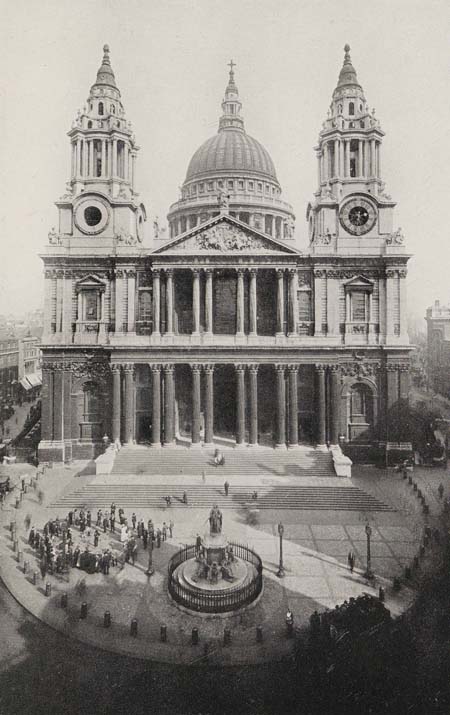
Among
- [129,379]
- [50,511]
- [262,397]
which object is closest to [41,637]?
[50,511]

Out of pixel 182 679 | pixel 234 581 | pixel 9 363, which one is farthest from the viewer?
pixel 9 363

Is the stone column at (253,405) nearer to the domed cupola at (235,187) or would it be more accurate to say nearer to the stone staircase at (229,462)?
the stone staircase at (229,462)

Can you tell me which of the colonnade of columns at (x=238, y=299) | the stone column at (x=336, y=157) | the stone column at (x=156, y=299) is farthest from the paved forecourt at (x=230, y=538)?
the stone column at (x=336, y=157)

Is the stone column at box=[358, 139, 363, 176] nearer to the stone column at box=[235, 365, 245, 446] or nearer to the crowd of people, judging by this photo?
the stone column at box=[235, 365, 245, 446]

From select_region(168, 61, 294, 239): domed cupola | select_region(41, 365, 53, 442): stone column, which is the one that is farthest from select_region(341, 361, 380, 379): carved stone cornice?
select_region(168, 61, 294, 239): domed cupola

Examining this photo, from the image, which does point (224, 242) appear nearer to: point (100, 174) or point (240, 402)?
point (240, 402)

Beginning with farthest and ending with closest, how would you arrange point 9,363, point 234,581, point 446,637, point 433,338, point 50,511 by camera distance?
point 433,338 < point 9,363 < point 50,511 < point 234,581 < point 446,637

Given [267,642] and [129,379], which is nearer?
[267,642]

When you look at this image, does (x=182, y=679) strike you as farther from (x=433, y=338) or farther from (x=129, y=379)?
(x=433, y=338)
